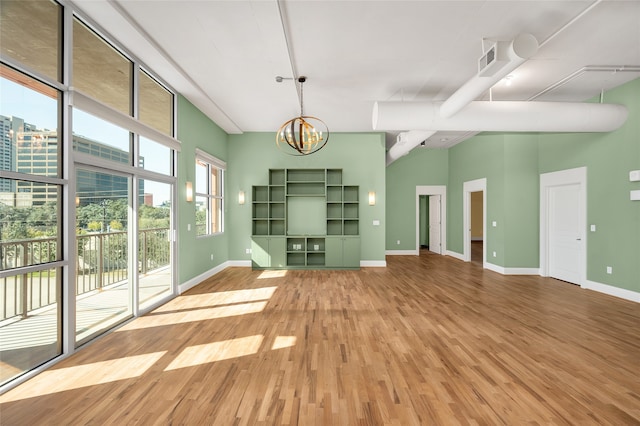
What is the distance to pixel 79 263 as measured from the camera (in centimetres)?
405

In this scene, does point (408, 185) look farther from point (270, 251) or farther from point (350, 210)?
point (270, 251)

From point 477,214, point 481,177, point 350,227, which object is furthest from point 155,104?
point 477,214

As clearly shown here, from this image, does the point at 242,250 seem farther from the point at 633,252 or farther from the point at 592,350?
the point at 633,252

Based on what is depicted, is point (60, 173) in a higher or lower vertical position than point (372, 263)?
higher

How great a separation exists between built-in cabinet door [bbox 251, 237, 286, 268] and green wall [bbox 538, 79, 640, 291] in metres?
6.05

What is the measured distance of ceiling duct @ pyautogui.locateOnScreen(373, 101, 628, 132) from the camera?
15.1 feet

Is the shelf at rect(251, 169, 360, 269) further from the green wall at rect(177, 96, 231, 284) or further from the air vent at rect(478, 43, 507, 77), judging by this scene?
the air vent at rect(478, 43, 507, 77)

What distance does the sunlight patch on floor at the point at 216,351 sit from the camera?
9.04 ft

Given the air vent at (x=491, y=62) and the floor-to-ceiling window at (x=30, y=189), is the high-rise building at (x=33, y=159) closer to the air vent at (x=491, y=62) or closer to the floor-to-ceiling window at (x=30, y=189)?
the floor-to-ceiling window at (x=30, y=189)

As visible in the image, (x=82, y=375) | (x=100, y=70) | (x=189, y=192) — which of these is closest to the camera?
(x=82, y=375)

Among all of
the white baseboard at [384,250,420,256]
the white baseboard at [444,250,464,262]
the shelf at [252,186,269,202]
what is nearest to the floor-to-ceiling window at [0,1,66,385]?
the shelf at [252,186,269,202]

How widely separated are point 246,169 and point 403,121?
4.41m

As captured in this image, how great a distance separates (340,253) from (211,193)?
10.9ft

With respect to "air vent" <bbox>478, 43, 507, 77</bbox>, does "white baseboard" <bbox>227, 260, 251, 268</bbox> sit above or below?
below
